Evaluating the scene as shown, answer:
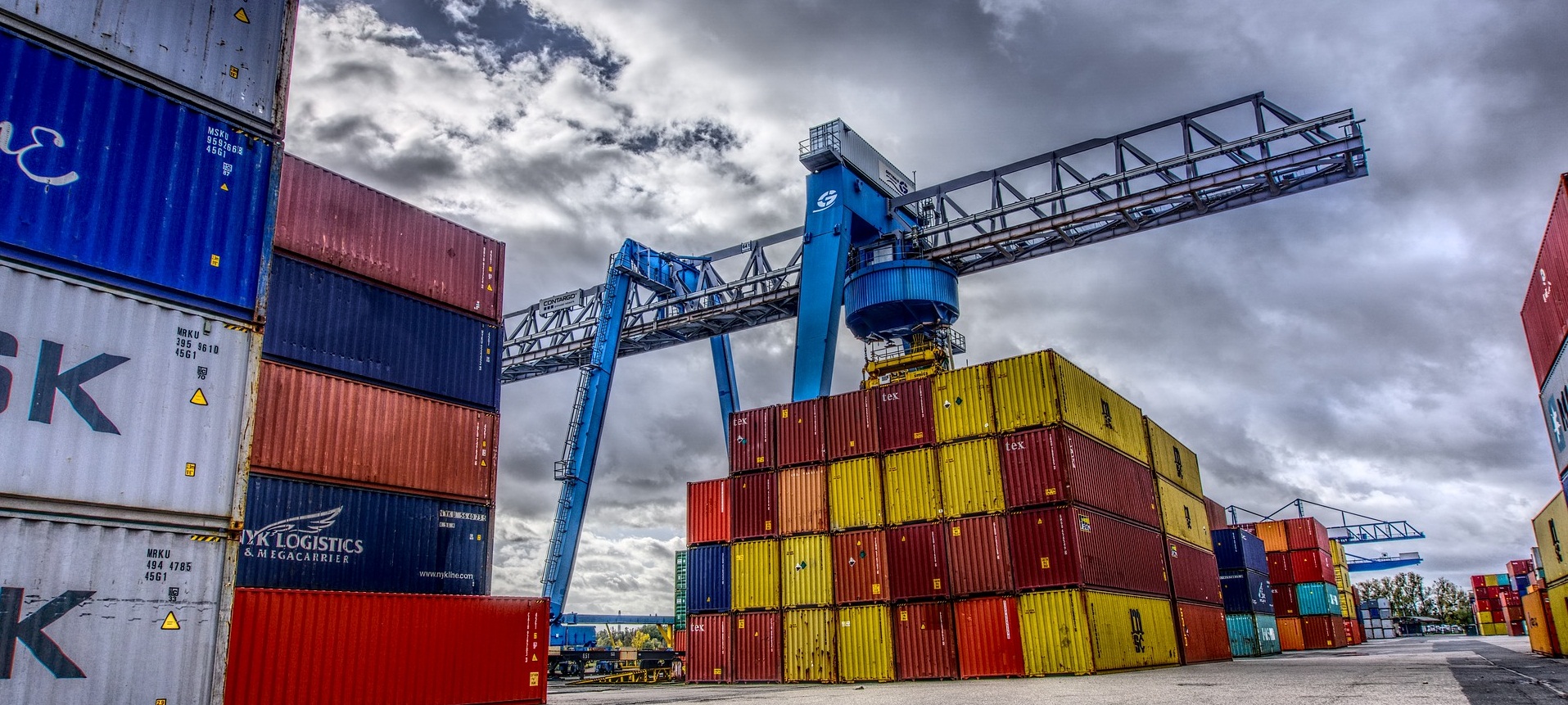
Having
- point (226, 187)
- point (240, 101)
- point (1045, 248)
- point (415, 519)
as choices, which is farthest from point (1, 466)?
point (1045, 248)

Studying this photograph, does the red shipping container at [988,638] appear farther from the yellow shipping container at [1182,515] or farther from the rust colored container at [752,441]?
the yellow shipping container at [1182,515]

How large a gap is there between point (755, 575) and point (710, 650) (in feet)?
8.69

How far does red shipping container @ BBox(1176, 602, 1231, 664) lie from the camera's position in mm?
28078

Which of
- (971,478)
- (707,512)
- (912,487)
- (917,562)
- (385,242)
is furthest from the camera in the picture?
(707,512)

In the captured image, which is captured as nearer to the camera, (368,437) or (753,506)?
(368,437)

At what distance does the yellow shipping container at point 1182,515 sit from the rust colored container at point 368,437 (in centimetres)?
2212

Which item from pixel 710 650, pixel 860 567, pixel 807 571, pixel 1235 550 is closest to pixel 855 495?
pixel 860 567

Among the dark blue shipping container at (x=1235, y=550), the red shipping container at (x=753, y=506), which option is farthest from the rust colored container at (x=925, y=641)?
the dark blue shipping container at (x=1235, y=550)

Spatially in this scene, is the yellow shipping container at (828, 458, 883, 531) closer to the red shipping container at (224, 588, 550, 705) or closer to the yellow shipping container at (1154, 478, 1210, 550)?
the red shipping container at (224, 588, 550, 705)

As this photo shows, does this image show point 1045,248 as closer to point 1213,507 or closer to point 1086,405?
point 1086,405

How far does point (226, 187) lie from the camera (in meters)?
9.93

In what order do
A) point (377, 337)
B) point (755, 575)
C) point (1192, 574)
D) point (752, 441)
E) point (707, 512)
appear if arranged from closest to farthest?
point (377, 337) → point (755, 575) → point (752, 441) → point (707, 512) → point (1192, 574)

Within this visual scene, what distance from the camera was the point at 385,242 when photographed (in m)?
17.1

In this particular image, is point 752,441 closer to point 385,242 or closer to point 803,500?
point 803,500
